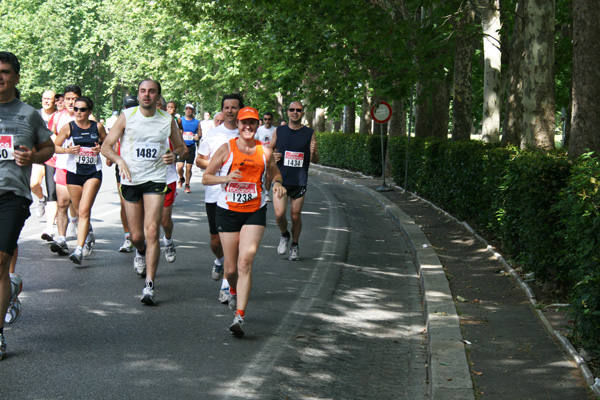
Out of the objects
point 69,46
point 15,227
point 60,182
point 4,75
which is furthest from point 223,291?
point 69,46

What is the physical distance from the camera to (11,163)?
6004mm

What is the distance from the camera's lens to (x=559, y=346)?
6129mm

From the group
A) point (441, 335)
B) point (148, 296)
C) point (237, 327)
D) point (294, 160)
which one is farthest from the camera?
point (294, 160)

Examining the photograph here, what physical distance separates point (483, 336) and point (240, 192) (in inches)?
89.1

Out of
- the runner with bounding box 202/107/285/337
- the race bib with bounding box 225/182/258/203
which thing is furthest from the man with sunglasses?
the race bib with bounding box 225/182/258/203

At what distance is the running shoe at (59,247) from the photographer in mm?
10195

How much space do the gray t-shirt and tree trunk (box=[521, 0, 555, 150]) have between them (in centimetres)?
748

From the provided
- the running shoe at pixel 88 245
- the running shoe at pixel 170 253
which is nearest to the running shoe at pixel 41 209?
the running shoe at pixel 88 245

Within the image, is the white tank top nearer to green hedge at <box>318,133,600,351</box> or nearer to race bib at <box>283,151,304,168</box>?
race bib at <box>283,151,304,168</box>

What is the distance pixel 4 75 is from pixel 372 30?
10.4 metres

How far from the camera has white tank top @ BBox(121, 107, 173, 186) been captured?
8.11 metres

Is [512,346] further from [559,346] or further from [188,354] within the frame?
[188,354]

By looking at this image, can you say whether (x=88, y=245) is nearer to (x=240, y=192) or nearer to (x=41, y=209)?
(x=240, y=192)

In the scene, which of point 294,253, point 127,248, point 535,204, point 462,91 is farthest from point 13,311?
point 462,91
